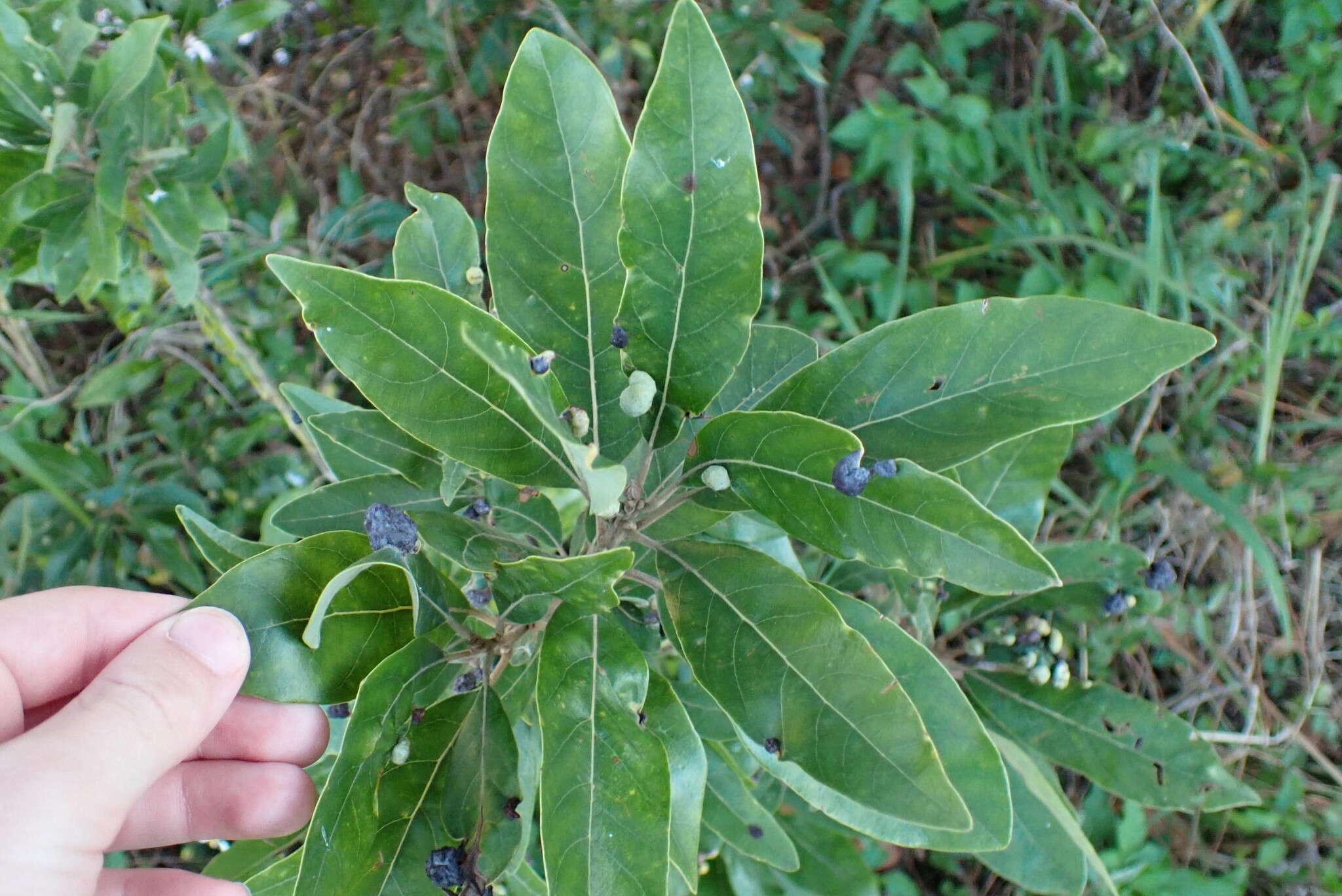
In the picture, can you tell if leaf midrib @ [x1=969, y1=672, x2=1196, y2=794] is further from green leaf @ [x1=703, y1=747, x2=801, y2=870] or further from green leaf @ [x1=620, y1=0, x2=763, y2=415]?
green leaf @ [x1=620, y1=0, x2=763, y2=415]

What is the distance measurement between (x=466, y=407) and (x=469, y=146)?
85.6 inches

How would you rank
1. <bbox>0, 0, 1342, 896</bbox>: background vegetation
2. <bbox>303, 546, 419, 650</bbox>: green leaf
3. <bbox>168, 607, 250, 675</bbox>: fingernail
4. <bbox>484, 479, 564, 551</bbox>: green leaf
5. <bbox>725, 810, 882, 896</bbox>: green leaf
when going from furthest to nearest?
<bbox>0, 0, 1342, 896</bbox>: background vegetation → <bbox>725, 810, 882, 896</bbox>: green leaf → <bbox>484, 479, 564, 551</bbox>: green leaf → <bbox>168, 607, 250, 675</bbox>: fingernail → <bbox>303, 546, 419, 650</bbox>: green leaf

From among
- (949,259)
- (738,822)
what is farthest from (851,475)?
(949,259)

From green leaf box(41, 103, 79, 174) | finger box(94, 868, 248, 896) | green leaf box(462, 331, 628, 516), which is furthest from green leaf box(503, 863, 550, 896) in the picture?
green leaf box(41, 103, 79, 174)

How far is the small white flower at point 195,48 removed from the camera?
6.64ft

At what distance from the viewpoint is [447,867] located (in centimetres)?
95

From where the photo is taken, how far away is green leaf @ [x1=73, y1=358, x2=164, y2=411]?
2.31m

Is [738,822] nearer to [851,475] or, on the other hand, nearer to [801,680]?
[801,680]

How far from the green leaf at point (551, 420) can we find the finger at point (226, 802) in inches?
32.8

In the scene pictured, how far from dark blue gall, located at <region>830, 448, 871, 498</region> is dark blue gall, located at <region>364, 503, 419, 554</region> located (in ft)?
1.46

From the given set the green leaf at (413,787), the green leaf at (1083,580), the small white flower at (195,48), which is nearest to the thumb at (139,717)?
the green leaf at (413,787)

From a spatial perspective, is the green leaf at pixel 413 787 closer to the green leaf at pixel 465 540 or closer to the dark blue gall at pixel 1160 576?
the green leaf at pixel 465 540

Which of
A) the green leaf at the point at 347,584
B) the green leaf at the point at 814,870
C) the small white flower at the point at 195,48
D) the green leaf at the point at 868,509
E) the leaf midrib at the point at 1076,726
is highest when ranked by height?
the small white flower at the point at 195,48

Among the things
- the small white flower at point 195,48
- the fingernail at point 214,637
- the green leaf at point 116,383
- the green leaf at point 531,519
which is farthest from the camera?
the green leaf at point 116,383
